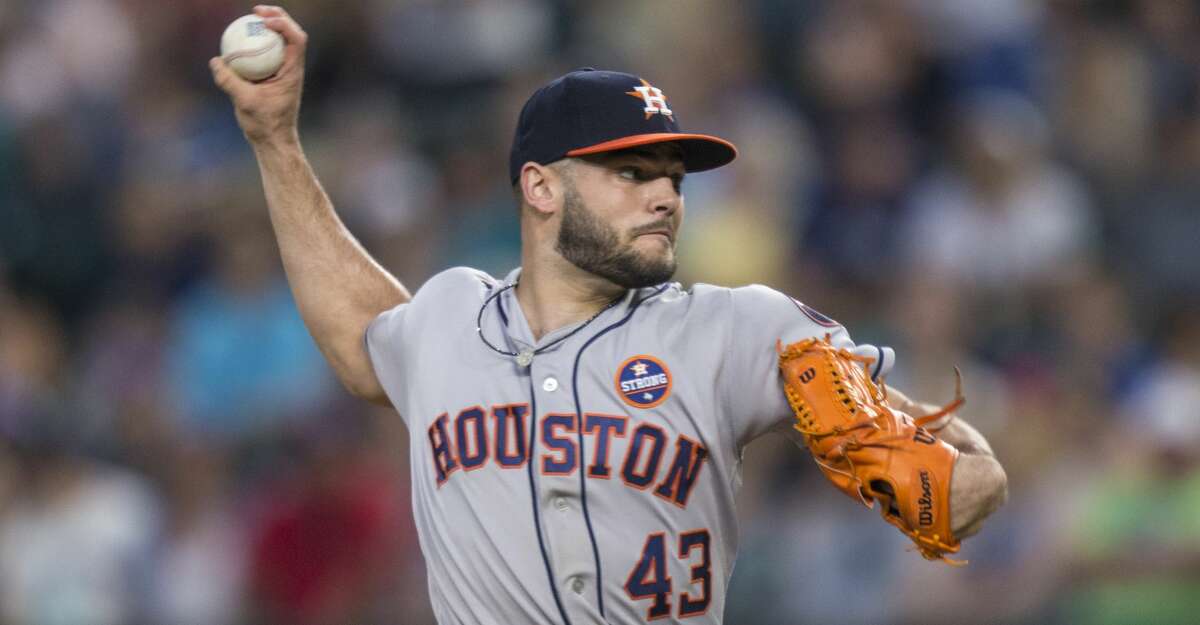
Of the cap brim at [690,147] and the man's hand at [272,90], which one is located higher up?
the man's hand at [272,90]

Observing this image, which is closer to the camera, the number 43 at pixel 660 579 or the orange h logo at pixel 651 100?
the number 43 at pixel 660 579

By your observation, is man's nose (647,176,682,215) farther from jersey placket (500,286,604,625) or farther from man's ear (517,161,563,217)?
jersey placket (500,286,604,625)

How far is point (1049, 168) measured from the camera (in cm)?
800

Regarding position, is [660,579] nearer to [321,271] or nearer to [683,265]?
[321,271]

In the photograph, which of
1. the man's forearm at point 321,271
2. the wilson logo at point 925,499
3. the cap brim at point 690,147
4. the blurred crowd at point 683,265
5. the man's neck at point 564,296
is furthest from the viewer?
the blurred crowd at point 683,265

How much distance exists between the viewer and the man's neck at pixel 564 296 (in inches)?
157

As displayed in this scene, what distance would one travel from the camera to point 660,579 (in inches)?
145

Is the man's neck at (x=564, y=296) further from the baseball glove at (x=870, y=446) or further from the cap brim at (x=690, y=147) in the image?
the baseball glove at (x=870, y=446)

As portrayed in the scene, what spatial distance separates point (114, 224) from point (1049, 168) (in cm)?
486

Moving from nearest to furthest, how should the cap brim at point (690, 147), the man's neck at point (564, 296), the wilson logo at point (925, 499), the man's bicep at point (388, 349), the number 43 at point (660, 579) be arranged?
the wilson logo at point (925, 499) → the number 43 at point (660, 579) → the cap brim at point (690, 147) → the man's neck at point (564, 296) → the man's bicep at point (388, 349)

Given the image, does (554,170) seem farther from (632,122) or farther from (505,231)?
(505,231)

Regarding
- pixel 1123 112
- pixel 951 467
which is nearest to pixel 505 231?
pixel 1123 112

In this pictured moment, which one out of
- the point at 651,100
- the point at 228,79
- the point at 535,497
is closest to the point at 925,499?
the point at 535,497

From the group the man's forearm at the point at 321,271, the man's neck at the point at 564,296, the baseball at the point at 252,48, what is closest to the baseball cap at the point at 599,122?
the man's neck at the point at 564,296
